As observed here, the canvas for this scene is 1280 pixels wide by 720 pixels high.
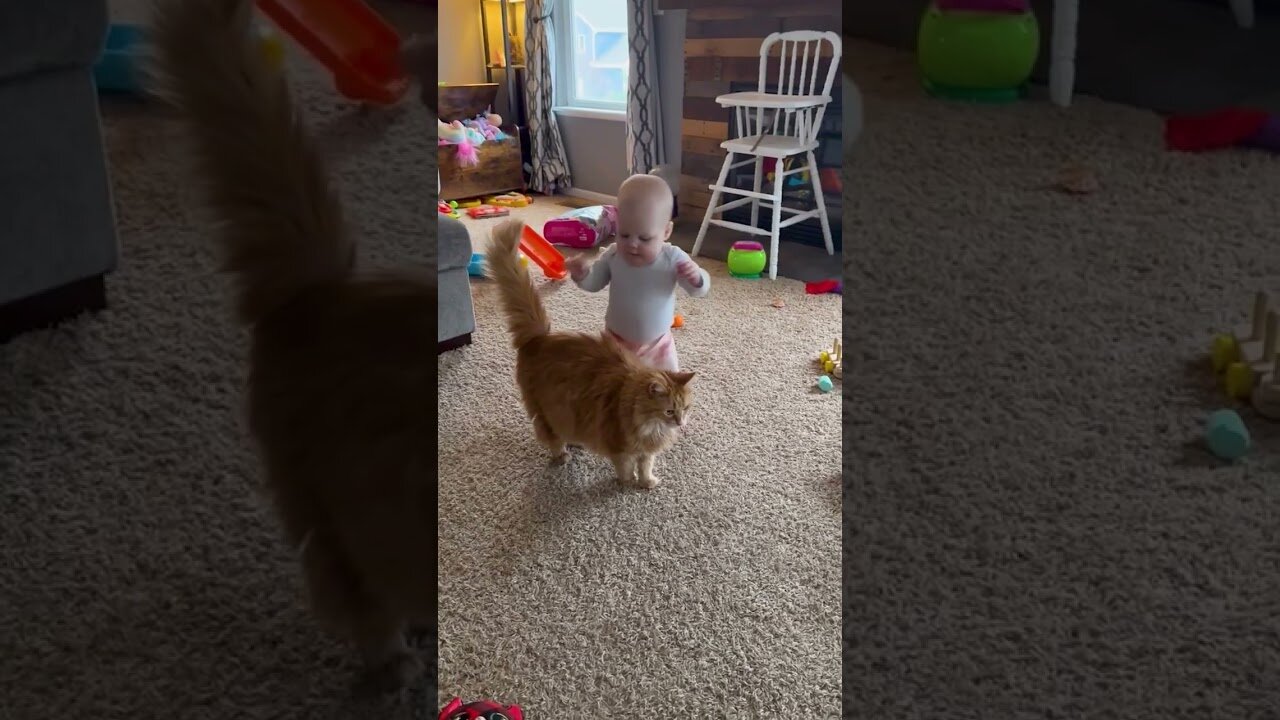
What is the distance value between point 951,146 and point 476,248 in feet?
9.38

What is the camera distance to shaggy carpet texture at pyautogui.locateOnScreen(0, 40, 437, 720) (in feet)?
1.09

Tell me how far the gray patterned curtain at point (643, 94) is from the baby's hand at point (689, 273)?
7.22ft

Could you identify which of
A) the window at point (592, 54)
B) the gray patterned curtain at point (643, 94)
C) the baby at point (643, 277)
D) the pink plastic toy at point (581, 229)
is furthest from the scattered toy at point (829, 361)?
the window at point (592, 54)

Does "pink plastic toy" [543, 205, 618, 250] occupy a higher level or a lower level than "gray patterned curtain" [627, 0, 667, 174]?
lower

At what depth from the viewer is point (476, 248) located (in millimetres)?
3090

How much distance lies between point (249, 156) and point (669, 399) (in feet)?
4.36

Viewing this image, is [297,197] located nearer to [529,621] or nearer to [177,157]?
[177,157]

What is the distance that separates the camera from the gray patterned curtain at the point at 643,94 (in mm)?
3965

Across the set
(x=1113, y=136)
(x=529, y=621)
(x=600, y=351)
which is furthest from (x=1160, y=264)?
(x=600, y=351)

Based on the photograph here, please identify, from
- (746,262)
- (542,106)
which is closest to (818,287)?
(746,262)

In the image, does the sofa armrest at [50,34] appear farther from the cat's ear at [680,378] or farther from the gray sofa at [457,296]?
the cat's ear at [680,378]

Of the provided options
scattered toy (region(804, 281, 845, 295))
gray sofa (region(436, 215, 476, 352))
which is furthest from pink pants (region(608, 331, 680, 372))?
scattered toy (region(804, 281, 845, 295))

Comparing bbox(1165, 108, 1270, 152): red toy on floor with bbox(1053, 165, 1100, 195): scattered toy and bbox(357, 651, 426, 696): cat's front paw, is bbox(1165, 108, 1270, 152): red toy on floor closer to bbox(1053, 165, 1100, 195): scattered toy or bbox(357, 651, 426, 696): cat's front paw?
bbox(1053, 165, 1100, 195): scattered toy

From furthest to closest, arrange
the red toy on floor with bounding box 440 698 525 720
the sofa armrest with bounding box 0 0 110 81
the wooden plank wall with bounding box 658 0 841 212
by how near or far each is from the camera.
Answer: the wooden plank wall with bounding box 658 0 841 212
the red toy on floor with bounding box 440 698 525 720
the sofa armrest with bounding box 0 0 110 81
